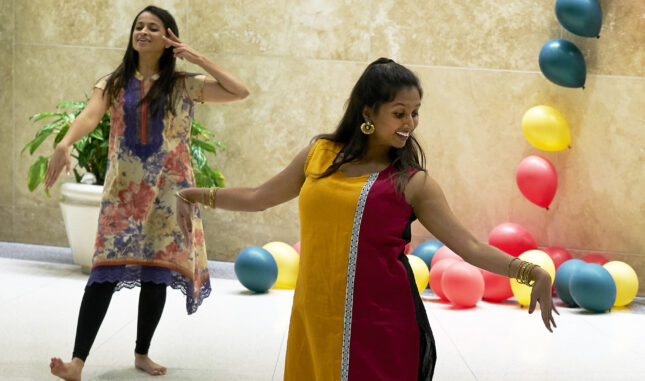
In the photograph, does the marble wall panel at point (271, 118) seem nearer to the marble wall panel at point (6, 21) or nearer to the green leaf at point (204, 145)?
the green leaf at point (204, 145)

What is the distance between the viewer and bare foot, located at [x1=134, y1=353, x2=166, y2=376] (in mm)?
3148

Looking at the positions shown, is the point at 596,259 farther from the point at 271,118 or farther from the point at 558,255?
the point at 271,118

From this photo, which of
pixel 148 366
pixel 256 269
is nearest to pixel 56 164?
pixel 148 366

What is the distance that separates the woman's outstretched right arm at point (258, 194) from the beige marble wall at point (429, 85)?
149 inches

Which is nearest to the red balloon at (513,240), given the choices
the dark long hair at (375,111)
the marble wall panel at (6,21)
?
the dark long hair at (375,111)

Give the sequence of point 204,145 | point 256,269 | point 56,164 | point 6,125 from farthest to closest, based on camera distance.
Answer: point 6,125 → point 204,145 → point 256,269 → point 56,164

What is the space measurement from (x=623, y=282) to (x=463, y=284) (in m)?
1.09

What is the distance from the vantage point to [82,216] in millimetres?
5207

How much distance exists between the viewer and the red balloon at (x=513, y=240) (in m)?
5.29

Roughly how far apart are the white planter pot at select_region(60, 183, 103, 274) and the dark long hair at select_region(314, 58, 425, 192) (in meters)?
3.45

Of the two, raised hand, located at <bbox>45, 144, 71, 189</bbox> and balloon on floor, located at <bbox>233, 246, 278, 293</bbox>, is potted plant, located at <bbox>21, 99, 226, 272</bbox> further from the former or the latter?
raised hand, located at <bbox>45, 144, 71, 189</bbox>

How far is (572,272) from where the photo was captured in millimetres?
4809

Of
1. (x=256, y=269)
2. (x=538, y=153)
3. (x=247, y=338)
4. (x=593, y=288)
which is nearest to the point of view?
(x=247, y=338)

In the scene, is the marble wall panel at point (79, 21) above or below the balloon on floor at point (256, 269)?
above
